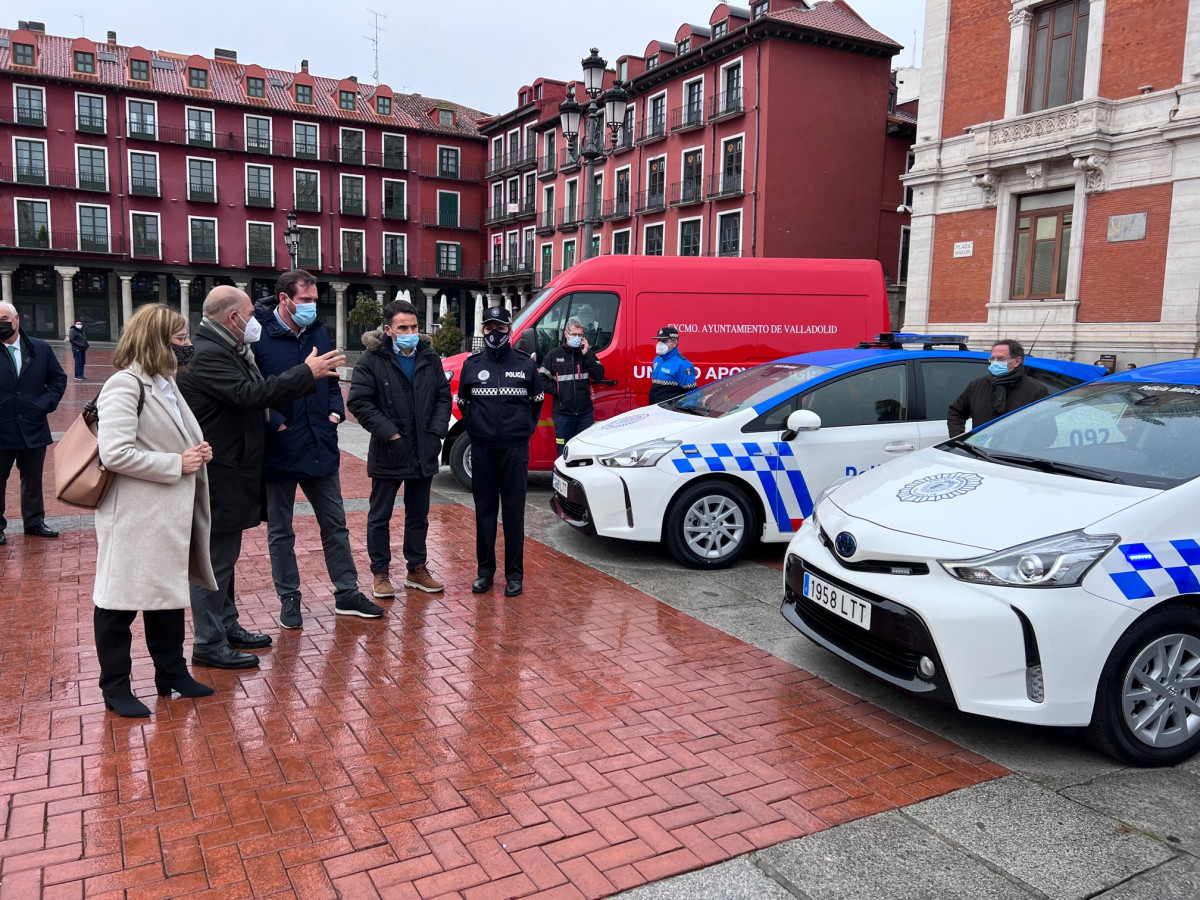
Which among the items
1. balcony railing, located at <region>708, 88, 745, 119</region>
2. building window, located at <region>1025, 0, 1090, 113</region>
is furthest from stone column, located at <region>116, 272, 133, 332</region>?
building window, located at <region>1025, 0, 1090, 113</region>

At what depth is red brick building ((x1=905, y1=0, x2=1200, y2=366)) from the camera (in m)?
17.9

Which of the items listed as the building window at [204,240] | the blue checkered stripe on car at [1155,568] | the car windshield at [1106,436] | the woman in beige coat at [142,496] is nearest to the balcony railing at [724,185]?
the car windshield at [1106,436]

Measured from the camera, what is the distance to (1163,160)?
715 inches

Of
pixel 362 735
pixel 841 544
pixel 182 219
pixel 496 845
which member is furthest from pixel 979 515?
pixel 182 219

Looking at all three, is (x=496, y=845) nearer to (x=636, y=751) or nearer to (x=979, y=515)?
(x=636, y=751)

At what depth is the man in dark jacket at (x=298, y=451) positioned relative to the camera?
472cm

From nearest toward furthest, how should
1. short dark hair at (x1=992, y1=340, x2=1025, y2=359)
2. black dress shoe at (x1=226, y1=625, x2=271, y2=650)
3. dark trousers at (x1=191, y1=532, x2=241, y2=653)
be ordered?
dark trousers at (x1=191, y1=532, x2=241, y2=653) → black dress shoe at (x1=226, y1=625, x2=271, y2=650) → short dark hair at (x1=992, y1=340, x2=1025, y2=359)

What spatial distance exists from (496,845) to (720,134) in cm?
3280

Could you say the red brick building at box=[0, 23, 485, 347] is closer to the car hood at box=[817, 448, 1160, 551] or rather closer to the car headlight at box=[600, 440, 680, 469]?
the car headlight at box=[600, 440, 680, 469]

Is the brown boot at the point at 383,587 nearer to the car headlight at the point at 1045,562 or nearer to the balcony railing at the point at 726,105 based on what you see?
the car headlight at the point at 1045,562

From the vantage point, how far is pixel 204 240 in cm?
4753

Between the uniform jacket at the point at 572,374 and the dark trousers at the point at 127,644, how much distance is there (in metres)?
4.92

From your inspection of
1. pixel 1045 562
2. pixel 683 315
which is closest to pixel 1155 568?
pixel 1045 562

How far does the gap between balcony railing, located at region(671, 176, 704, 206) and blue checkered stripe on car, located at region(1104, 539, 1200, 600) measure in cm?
3136
